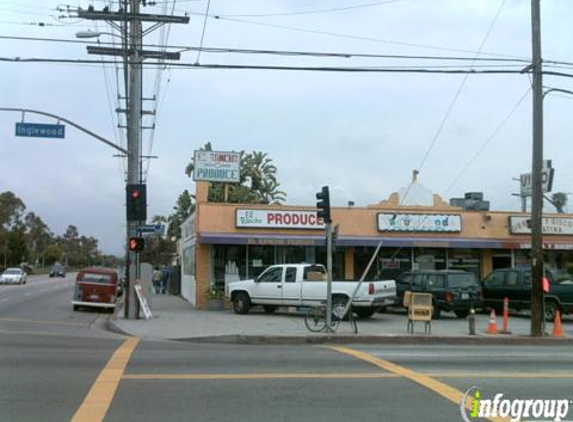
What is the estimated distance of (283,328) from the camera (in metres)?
19.4

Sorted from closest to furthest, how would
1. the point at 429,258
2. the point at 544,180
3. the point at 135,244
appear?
the point at 135,244 < the point at 544,180 < the point at 429,258

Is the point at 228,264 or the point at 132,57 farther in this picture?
the point at 228,264

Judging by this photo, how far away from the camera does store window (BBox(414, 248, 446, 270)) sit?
2870cm

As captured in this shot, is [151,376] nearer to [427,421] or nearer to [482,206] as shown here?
[427,421]

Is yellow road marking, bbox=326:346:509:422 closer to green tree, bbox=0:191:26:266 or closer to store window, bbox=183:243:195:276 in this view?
store window, bbox=183:243:195:276

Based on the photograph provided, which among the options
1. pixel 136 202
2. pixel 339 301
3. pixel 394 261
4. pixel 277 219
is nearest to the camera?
pixel 339 301

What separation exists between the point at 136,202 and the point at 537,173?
41.0 ft

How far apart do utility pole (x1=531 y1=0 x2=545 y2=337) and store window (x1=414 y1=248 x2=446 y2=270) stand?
9.82 meters

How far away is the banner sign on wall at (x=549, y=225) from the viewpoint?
2884cm

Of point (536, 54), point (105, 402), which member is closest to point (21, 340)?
point (105, 402)

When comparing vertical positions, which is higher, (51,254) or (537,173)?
(537,173)

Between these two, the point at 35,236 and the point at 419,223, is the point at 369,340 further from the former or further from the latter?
the point at 35,236

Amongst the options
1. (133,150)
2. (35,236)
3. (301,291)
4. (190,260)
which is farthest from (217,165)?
(35,236)

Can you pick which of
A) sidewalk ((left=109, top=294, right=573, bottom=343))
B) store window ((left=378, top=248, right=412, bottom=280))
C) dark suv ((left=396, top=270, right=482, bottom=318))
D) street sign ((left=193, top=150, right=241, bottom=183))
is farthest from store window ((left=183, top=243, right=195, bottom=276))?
dark suv ((left=396, top=270, right=482, bottom=318))
